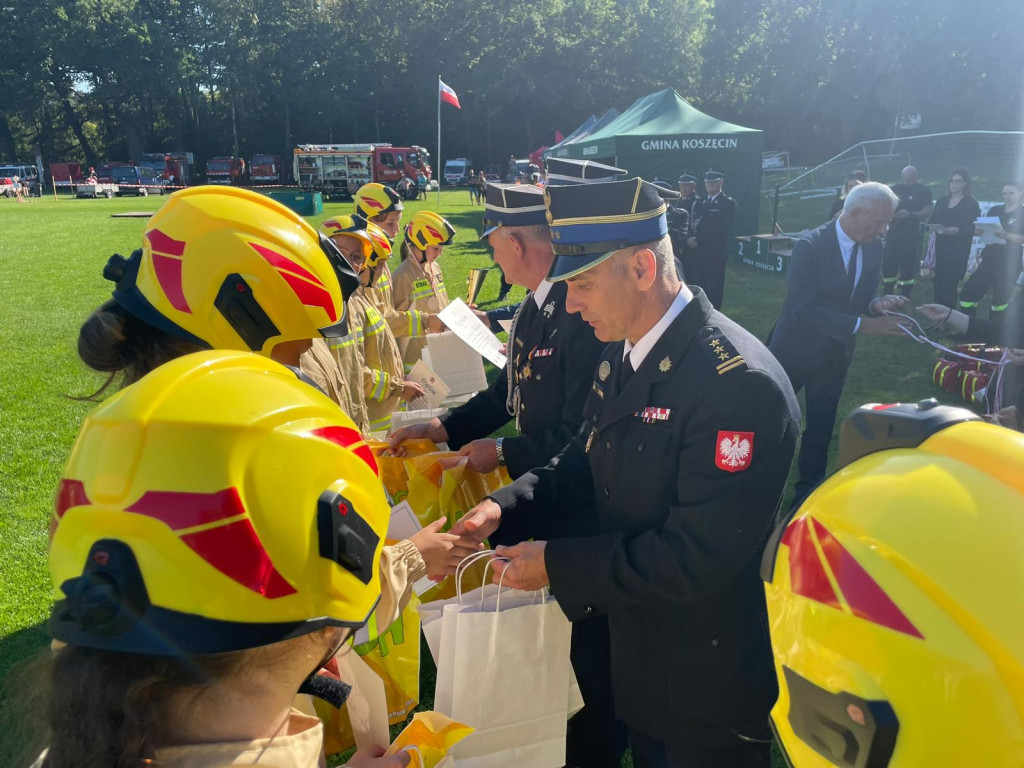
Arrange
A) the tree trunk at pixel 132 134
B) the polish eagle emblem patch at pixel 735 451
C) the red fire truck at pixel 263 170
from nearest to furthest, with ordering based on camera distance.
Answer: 1. the polish eagle emblem patch at pixel 735 451
2. the red fire truck at pixel 263 170
3. the tree trunk at pixel 132 134

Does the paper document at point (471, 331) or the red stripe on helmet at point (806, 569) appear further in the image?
the paper document at point (471, 331)

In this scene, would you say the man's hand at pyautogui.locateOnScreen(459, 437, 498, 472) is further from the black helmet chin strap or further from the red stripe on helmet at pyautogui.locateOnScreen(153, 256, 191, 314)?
the black helmet chin strap

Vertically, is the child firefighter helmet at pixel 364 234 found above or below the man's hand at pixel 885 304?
above

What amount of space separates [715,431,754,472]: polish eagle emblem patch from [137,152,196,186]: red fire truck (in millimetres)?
61460

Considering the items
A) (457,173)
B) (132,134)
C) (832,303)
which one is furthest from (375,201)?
(132,134)

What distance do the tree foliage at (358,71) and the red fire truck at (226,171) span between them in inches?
248

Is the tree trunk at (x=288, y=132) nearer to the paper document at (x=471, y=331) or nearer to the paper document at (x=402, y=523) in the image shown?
the paper document at (x=471, y=331)

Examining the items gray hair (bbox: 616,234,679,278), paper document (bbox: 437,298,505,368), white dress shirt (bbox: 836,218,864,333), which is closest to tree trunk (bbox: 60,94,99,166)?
paper document (bbox: 437,298,505,368)

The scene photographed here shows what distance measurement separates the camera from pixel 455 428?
373cm

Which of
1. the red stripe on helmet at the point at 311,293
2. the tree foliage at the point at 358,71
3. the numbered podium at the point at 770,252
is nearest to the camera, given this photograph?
the red stripe on helmet at the point at 311,293

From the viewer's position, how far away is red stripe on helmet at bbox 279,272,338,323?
2.30 m

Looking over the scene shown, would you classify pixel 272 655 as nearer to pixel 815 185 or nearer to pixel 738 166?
pixel 738 166

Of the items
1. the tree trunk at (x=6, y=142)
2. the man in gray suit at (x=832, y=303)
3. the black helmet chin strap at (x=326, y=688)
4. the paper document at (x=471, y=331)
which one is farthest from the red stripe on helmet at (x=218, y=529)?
the tree trunk at (x=6, y=142)

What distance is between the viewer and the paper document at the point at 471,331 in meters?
5.30
